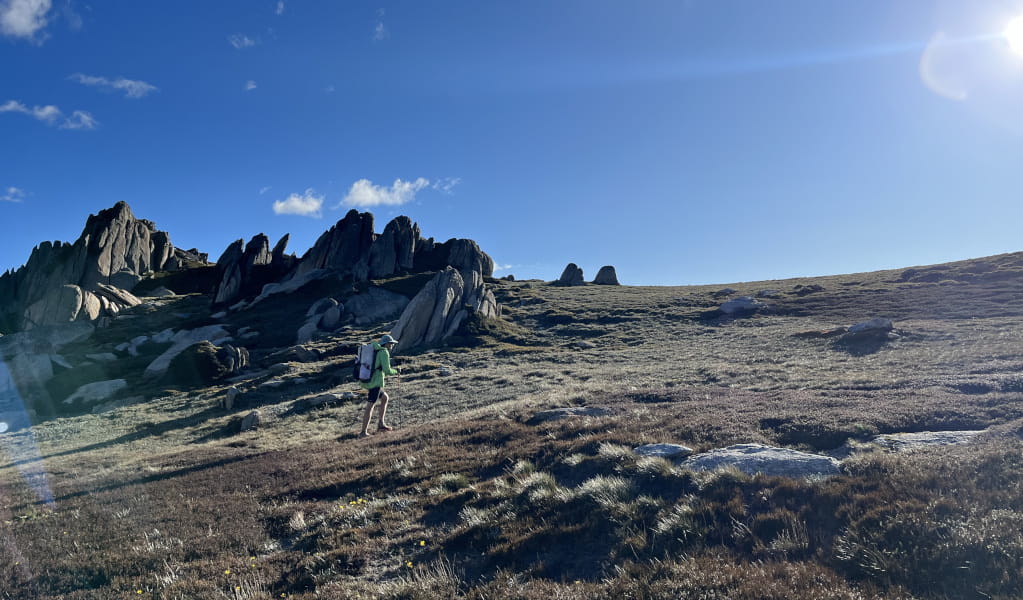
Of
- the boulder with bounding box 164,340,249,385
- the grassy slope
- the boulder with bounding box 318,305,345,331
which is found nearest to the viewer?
the grassy slope

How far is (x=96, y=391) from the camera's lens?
1361 inches

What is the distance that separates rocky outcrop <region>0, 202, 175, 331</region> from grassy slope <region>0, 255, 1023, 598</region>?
197 feet

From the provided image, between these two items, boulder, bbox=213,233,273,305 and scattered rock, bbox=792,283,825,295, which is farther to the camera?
boulder, bbox=213,233,273,305

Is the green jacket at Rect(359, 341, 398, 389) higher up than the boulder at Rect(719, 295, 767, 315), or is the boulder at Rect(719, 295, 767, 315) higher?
the boulder at Rect(719, 295, 767, 315)

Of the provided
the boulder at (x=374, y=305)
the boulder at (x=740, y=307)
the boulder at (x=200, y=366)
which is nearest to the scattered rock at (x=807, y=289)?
the boulder at (x=740, y=307)

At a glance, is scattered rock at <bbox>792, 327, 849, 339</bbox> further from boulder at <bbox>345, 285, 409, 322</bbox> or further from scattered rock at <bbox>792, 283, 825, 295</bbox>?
boulder at <bbox>345, 285, 409, 322</bbox>

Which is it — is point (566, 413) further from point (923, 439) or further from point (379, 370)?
point (923, 439)

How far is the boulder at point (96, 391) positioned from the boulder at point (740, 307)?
54.3m

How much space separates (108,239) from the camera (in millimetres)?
87500

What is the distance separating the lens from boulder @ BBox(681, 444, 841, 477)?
7625 mm

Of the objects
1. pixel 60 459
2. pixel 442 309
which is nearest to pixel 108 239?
pixel 442 309

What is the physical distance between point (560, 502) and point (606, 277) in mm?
88330

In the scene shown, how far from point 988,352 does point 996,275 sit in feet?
142

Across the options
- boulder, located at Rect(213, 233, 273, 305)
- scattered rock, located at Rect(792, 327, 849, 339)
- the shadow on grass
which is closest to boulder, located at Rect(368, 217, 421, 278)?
boulder, located at Rect(213, 233, 273, 305)
